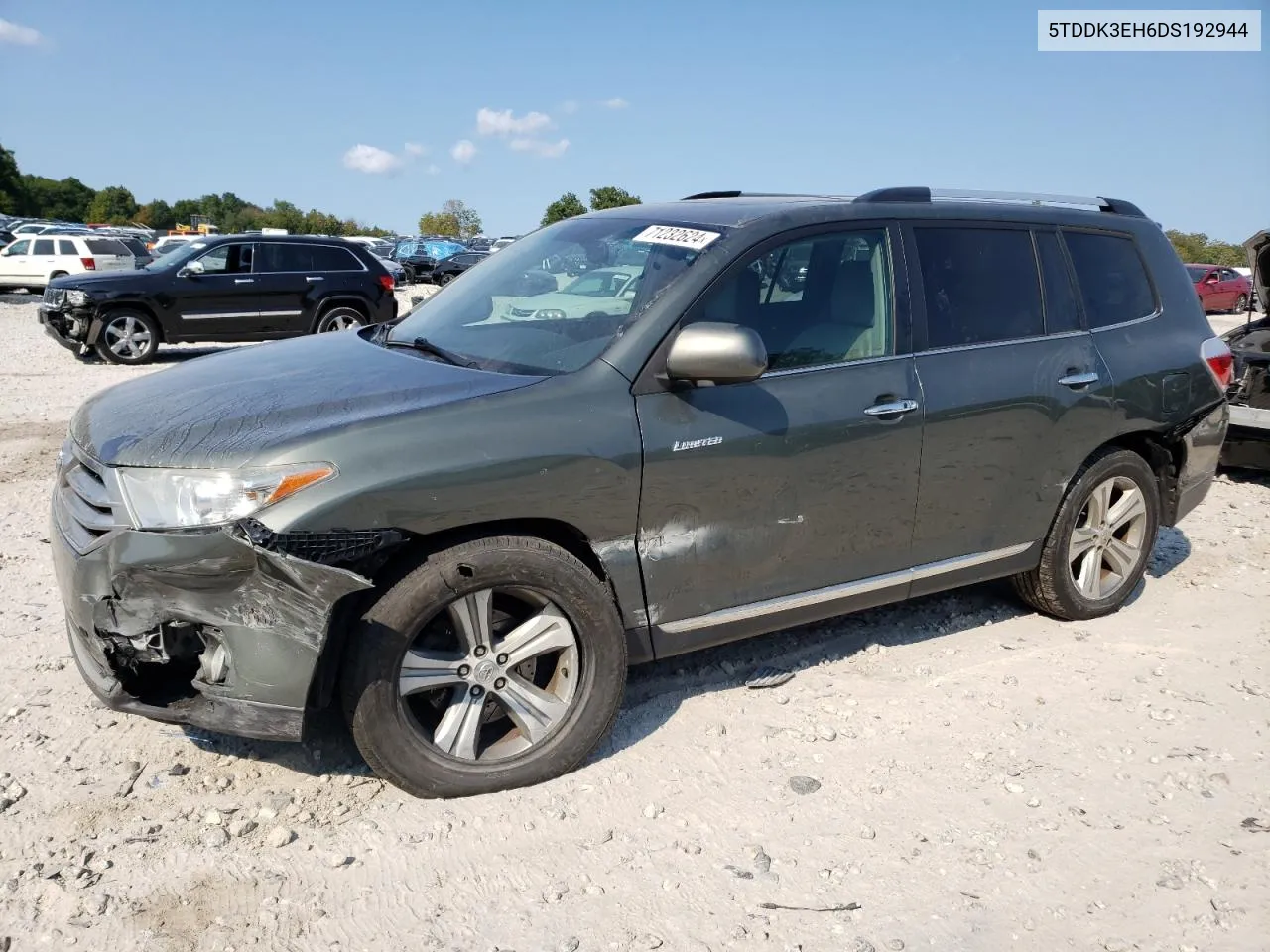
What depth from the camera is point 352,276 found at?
14672 mm

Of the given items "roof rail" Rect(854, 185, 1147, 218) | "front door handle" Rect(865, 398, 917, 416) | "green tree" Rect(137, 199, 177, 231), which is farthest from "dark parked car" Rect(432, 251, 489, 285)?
"green tree" Rect(137, 199, 177, 231)

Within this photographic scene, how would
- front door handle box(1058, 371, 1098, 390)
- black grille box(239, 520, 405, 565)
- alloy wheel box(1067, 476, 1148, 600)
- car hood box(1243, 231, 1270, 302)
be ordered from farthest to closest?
car hood box(1243, 231, 1270, 302)
alloy wheel box(1067, 476, 1148, 600)
front door handle box(1058, 371, 1098, 390)
black grille box(239, 520, 405, 565)

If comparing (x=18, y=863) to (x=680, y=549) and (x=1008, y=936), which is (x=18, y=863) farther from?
(x=1008, y=936)

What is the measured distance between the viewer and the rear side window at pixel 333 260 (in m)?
14.6

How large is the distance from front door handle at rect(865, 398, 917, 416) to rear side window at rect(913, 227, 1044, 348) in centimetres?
30

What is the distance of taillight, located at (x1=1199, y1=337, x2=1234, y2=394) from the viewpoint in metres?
4.94

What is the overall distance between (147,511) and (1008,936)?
8.40 feet

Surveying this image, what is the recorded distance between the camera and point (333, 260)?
14.7 m

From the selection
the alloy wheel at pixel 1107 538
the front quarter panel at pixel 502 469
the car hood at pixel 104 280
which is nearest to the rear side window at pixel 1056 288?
the alloy wheel at pixel 1107 538

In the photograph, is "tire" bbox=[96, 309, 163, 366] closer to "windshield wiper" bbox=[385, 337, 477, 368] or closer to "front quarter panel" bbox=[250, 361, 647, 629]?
"windshield wiper" bbox=[385, 337, 477, 368]

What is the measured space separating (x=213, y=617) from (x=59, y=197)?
11034 cm

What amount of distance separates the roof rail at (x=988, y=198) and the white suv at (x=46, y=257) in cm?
2383

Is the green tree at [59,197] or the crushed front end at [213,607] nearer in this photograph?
the crushed front end at [213,607]

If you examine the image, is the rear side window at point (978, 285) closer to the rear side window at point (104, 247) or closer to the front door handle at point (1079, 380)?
the front door handle at point (1079, 380)
